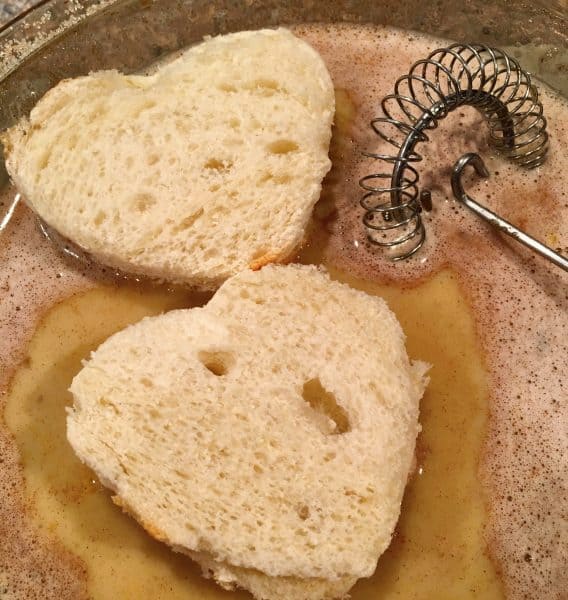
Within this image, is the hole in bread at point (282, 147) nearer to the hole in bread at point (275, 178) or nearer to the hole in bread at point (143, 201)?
the hole in bread at point (275, 178)

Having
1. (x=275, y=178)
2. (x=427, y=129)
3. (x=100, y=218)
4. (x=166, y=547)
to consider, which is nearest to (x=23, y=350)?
(x=100, y=218)

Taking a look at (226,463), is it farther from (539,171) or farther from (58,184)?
(539,171)

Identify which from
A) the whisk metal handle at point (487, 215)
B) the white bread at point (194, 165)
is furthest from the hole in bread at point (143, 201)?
the whisk metal handle at point (487, 215)

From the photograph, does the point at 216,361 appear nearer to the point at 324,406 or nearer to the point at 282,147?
the point at 324,406

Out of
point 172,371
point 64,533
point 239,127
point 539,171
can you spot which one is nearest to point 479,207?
point 539,171

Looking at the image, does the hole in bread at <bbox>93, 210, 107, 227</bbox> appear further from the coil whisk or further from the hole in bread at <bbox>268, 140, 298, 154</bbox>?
the coil whisk

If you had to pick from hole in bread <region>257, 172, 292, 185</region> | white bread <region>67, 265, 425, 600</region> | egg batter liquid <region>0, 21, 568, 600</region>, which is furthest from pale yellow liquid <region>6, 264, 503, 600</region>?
hole in bread <region>257, 172, 292, 185</region>
